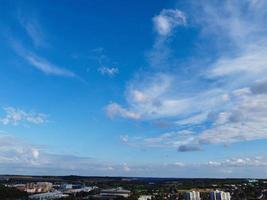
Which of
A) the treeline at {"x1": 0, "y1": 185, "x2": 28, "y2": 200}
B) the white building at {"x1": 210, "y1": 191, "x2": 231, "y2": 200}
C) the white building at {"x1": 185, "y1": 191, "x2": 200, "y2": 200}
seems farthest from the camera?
the white building at {"x1": 185, "y1": 191, "x2": 200, "y2": 200}

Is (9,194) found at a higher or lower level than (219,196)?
higher

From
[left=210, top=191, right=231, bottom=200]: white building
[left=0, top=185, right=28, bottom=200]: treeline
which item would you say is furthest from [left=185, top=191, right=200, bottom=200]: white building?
[left=0, top=185, right=28, bottom=200]: treeline

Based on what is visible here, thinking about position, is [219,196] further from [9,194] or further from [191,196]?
[9,194]

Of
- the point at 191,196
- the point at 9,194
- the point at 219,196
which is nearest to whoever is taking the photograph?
the point at 219,196

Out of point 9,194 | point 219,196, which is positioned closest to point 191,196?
point 219,196

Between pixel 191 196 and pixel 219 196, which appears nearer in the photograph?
pixel 219 196

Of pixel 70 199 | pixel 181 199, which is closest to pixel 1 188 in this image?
pixel 70 199

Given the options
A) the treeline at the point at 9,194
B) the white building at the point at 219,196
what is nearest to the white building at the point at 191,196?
the white building at the point at 219,196

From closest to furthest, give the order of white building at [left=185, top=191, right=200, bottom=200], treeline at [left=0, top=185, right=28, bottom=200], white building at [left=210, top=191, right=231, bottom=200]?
treeline at [left=0, top=185, right=28, bottom=200] < white building at [left=210, top=191, right=231, bottom=200] < white building at [left=185, top=191, right=200, bottom=200]

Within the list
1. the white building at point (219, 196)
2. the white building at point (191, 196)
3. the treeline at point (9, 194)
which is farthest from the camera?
the white building at point (191, 196)

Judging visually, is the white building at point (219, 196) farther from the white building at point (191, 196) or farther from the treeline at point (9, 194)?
the treeline at point (9, 194)

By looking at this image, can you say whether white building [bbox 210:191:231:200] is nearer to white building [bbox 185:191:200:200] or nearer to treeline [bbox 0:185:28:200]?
white building [bbox 185:191:200:200]

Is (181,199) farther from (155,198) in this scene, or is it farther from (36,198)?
(36,198)
